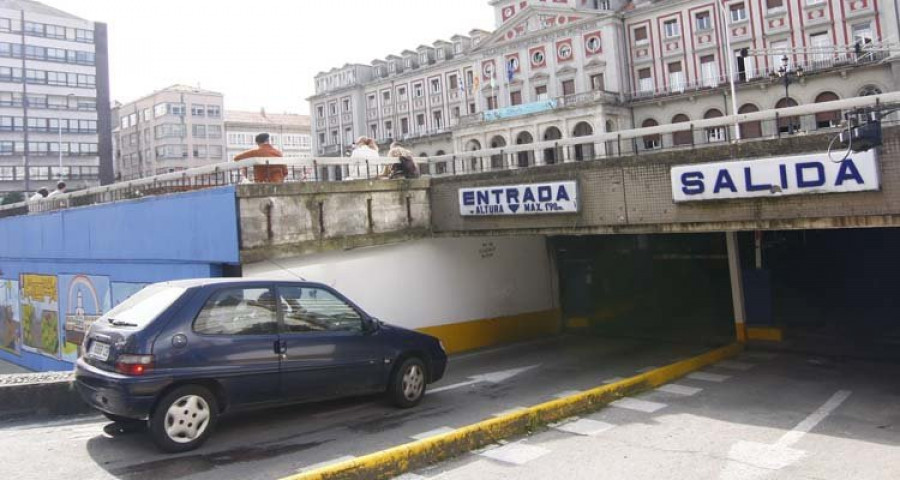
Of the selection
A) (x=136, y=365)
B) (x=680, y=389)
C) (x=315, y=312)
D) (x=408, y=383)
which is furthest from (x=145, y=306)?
(x=680, y=389)

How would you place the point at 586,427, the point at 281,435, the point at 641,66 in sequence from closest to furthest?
1. the point at 281,435
2. the point at 586,427
3. the point at 641,66

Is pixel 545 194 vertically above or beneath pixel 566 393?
above

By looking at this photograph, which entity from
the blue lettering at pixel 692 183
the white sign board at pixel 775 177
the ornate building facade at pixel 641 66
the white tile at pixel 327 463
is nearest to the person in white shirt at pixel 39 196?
the white tile at pixel 327 463

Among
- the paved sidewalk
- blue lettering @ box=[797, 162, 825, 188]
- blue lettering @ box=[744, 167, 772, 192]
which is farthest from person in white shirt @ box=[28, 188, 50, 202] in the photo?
blue lettering @ box=[797, 162, 825, 188]

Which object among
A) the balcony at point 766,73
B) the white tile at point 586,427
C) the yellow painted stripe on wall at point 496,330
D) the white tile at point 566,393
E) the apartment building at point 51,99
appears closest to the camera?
the white tile at point 586,427

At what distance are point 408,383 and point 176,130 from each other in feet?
281

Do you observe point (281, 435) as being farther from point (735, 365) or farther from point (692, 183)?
point (735, 365)

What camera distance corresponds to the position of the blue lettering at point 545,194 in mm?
10758

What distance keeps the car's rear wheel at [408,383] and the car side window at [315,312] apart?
82 centimetres

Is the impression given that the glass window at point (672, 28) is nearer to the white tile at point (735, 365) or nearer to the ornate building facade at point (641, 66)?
the ornate building facade at point (641, 66)

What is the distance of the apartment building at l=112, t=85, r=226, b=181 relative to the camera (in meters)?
83.0

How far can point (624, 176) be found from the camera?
32.6 ft

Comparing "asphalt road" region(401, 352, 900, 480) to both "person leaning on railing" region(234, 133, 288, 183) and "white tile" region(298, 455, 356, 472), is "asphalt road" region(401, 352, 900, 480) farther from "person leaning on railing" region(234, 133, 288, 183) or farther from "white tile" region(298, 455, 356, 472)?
"person leaning on railing" region(234, 133, 288, 183)

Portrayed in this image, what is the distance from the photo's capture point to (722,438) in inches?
263
